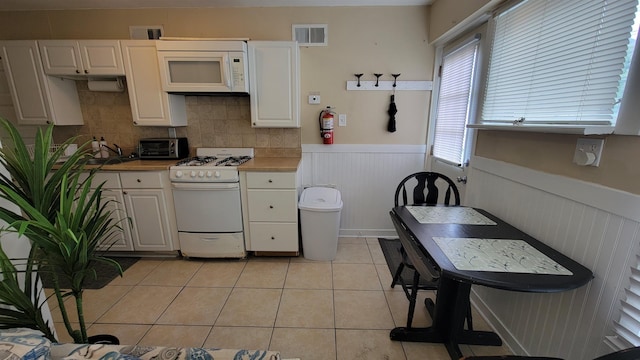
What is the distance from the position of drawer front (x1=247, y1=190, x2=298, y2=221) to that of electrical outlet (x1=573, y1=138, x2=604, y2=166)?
6.45 feet

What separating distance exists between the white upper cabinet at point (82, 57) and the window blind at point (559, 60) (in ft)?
10.9

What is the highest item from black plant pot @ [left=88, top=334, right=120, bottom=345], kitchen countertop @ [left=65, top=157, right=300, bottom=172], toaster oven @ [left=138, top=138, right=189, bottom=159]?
toaster oven @ [left=138, top=138, right=189, bottom=159]

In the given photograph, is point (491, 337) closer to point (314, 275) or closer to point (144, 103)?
point (314, 275)

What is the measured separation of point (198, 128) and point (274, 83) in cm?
110

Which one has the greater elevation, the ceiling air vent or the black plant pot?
the ceiling air vent

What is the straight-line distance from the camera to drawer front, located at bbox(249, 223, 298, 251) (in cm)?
258

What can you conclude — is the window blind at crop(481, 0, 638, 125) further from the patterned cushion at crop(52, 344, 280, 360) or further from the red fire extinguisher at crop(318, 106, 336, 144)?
the patterned cushion at crop(52, 344, 280, 360)

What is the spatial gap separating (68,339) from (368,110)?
123 inches

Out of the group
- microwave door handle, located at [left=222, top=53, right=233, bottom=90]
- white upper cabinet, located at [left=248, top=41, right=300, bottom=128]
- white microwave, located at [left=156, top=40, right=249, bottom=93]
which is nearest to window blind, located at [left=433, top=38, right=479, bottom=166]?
white upper cabinet, located at [left=248, top=41, right=300, bottom=128]

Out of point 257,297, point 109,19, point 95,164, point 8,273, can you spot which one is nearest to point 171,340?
point 257,297

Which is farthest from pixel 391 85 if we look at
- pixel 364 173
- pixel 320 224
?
pixel 320 224

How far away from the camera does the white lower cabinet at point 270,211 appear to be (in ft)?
8.10

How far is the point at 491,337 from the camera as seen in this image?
5.47 feet

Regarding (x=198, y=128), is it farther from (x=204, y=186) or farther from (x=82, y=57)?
(x=82, y=57)
